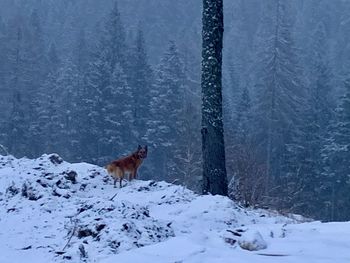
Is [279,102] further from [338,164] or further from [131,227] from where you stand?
[131,227]

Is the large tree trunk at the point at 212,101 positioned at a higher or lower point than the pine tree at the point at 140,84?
higher

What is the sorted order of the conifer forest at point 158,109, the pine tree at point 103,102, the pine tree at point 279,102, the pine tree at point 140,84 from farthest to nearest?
the pine tree at point 140,84 → the pine tree at point 103,102 → the pine tree at point 279,102 → the conifer forest at point 158,109

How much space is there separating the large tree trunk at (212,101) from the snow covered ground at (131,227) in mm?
469

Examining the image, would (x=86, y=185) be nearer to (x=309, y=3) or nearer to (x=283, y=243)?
(x=283, y=243)

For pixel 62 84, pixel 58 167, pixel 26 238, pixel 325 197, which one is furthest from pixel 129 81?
pixel 26 238

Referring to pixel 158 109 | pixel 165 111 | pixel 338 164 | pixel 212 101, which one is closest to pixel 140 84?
pixel 158 109

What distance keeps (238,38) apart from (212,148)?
276 feet

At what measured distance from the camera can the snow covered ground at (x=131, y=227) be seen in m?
4.69

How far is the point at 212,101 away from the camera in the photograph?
8789 millimetres

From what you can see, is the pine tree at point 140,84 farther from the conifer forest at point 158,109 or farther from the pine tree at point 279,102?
the pine tree at point 279,102

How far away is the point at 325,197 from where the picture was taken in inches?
1591

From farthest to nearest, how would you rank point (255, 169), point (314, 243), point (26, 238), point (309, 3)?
1. point (309, 3)
2. point (255, 169)
3. point (26, 238)
4. point (314, 243)

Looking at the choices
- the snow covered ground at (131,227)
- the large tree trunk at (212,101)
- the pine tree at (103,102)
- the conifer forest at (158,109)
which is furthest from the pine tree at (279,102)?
the large tree trunk at (212,101)

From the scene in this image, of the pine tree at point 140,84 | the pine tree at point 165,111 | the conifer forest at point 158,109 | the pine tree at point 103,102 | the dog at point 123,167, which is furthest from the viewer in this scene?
the pine tree at point 140,84
